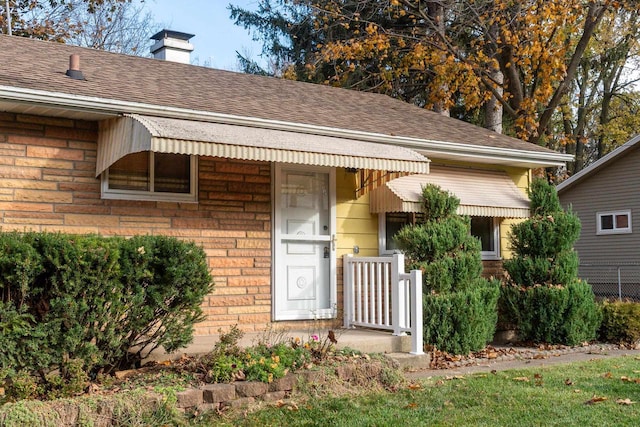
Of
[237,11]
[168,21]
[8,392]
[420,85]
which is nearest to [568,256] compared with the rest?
[8,392]

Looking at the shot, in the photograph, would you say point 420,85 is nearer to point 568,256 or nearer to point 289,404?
point 568,256

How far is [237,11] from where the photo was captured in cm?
2327

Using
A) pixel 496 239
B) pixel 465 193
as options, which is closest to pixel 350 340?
pixel 465 193

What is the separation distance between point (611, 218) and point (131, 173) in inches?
730

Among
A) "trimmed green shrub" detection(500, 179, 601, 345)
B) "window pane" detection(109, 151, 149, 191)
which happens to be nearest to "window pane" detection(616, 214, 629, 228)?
"trimmed green shrub" detection(500, 179, 601, 345)

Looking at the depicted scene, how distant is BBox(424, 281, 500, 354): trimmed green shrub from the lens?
28.9ft

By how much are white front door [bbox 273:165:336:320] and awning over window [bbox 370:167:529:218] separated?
0.82 meters

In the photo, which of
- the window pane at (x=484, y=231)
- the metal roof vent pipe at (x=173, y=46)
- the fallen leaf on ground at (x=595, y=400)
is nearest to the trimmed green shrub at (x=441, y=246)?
the window pane at (x=484, y=231)

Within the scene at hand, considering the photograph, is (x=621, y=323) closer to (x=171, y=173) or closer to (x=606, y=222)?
(x=171, y=173)

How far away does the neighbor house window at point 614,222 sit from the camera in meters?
21.6

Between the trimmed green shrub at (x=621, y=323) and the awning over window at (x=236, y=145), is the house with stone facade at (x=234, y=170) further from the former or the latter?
the trimmed green shrub at (x=621, y=323)

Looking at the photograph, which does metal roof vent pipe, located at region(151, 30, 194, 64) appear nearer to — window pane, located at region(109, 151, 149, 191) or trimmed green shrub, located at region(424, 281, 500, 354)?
window pane, located at region(109, 151, 149, 191)

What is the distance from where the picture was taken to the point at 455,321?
888cm

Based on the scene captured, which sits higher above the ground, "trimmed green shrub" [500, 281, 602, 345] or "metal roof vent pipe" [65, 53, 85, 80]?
"metal roof vent pipe" [65, 53, 85, 80]
